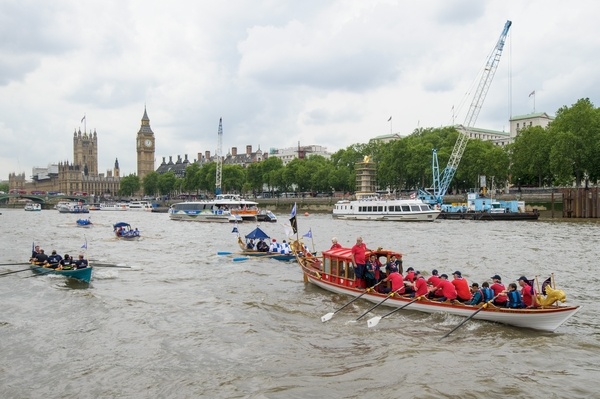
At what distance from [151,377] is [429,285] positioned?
12.0 m

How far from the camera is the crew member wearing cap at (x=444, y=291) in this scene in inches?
847

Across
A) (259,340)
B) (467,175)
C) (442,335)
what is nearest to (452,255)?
(442,335)

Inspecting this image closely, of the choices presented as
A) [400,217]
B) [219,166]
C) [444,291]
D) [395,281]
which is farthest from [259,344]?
[219,166]

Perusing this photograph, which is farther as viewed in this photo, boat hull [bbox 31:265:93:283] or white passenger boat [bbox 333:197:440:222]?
white passenger boat [bbox 333:197:440:222]

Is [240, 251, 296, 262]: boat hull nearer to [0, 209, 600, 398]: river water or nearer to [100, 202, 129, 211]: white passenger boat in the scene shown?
[0, 209, 600, 398]: river water

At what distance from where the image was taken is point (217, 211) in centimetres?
9569

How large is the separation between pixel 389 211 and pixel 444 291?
224 ft

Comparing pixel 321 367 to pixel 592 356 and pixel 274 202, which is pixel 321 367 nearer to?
Result: pixel 592 356

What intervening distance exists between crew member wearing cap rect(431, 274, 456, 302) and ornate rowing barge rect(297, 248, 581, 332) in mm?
289

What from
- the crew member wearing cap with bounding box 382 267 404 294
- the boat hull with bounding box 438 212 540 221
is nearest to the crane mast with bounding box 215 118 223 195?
the boat hull with bounding box 438 212 540 221

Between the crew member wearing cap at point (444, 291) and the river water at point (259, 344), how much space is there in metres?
0.75

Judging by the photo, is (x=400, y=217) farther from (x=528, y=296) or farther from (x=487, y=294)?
(x=528, y=296)

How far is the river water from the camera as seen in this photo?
15586mm

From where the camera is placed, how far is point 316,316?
23375 mm
